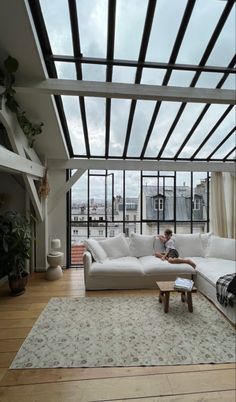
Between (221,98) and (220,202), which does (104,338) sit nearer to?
(221,98)

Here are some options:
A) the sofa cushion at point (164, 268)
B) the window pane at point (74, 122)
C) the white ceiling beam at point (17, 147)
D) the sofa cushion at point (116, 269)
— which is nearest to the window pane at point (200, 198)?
the sofa cushion at point (164, 268)

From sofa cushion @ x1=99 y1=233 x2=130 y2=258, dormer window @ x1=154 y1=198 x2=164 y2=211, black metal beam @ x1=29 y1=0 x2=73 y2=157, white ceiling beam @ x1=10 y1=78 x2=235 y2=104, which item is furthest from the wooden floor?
dormer window @ x1=154 y1=198 x2=164 y2=211

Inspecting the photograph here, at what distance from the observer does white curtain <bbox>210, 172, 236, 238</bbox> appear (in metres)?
5.53

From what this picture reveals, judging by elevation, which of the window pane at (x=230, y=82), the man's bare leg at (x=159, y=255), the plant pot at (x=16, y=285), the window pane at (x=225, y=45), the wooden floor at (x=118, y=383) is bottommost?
the wooden floor at (x=118, y=383)

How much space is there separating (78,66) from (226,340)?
377 cm

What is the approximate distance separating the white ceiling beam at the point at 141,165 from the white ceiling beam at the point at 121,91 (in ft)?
7.45

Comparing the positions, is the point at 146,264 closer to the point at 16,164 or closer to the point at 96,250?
the point at 96,250

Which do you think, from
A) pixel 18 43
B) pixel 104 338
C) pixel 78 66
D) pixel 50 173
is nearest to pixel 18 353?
pixel 104 338

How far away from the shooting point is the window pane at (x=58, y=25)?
2361mm

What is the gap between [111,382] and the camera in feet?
6.32

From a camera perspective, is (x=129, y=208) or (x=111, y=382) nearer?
(x=111, y=382)

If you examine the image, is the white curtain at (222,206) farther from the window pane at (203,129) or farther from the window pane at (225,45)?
the window pane at (225,45)

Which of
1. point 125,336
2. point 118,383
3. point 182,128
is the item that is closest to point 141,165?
point 182,128

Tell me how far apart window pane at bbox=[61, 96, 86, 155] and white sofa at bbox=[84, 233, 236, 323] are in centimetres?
212
